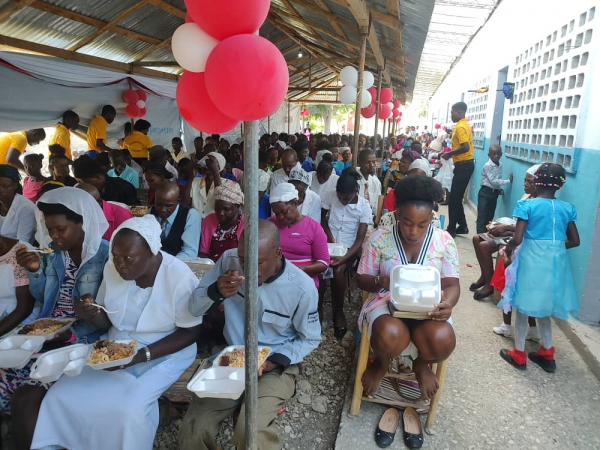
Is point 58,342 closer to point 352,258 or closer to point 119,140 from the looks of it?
point 352,258

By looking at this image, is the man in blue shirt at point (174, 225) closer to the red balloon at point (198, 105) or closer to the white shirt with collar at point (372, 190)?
the red balloon at point (198, 105)

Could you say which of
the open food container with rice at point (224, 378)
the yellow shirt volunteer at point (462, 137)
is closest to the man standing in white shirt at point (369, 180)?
the yellow shirt volunteer at point (462, 137)

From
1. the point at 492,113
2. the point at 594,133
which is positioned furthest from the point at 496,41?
the point at 594,133

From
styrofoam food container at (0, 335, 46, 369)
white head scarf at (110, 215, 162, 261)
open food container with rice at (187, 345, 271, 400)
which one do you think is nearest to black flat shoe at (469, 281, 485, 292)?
open food container with rice at (187, 345, 271, 400)

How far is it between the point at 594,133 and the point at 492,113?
4.46m

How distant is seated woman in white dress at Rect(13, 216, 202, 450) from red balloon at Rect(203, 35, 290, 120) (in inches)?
37.0

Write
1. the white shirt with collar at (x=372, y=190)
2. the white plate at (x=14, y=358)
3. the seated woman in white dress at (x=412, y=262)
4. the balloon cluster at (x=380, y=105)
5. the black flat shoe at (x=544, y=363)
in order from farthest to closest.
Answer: the balloon cluster at (x=380, y=105) → the white shirt with collar at (x=372, y=190) → the black flat shoe at (x=544, y=363) → the seated woman in white dress at (x=412, y=262) → the white plate at (x=14, y=358)

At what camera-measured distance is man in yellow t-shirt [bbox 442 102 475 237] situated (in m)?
6.15

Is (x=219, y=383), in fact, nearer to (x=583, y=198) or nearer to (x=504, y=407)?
(x=504, y=407)

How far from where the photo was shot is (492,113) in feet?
24.0

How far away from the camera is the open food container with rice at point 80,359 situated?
1738 millimetres

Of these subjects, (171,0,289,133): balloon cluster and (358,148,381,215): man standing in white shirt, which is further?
(358,148,381,215): man standing in white shirt

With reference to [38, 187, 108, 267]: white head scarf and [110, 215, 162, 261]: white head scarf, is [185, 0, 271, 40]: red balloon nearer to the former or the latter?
[110, 215, 162, 261]: white head scarf

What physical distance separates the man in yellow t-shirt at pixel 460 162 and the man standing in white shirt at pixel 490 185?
52 cm
